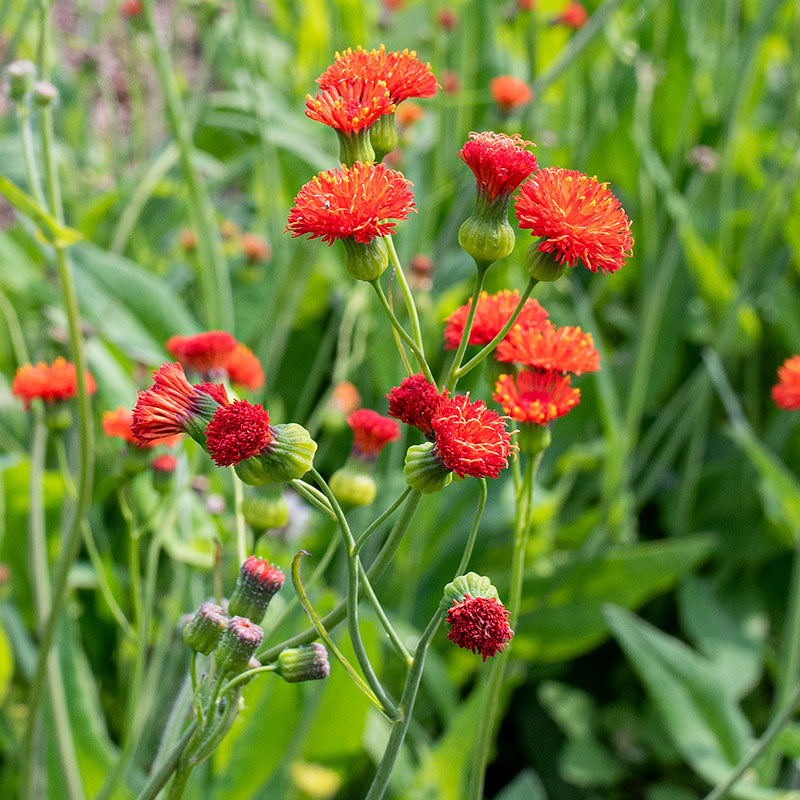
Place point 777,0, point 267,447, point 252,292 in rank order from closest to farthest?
point 267,447 → point 777,0 → point 252,292

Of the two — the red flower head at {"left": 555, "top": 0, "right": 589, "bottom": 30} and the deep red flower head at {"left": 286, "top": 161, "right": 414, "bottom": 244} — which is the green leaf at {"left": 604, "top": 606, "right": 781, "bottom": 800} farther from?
the red flower head at {"left": 555, "top": 0, "right": 589, "bottom": 30}

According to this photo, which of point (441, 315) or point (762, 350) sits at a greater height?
point (441, 315)

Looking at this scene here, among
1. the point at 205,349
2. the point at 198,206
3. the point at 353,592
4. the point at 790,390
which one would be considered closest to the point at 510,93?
the point at 198,206

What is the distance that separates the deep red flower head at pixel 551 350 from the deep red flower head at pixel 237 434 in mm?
190

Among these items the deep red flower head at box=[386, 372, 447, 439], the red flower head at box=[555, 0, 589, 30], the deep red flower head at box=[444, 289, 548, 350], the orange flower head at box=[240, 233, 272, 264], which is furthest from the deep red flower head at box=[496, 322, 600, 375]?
the red flower head at box=[555, 0, 589, 30]

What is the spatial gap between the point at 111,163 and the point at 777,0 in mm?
1414

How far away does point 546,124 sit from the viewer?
2012mm

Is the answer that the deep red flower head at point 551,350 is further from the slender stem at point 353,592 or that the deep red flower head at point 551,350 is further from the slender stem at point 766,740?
the slender stem at point 766,740

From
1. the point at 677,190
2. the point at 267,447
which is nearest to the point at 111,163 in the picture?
the point at 677,190

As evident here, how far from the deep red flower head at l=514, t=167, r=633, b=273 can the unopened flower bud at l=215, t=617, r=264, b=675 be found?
24cm

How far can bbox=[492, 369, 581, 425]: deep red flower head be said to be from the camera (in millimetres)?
572

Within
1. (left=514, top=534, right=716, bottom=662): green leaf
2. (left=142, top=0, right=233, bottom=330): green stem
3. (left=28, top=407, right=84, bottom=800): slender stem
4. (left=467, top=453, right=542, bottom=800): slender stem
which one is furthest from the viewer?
(left=514, top=534, right=716, bottom=662): green leaf

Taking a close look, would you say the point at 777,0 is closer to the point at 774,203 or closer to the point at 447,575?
the point at 774,203

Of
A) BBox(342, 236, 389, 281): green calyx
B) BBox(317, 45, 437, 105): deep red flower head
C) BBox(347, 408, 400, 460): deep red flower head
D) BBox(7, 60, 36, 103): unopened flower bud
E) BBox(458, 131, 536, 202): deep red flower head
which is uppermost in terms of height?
BBox(317, 45, 437, 105): deep red flower head
